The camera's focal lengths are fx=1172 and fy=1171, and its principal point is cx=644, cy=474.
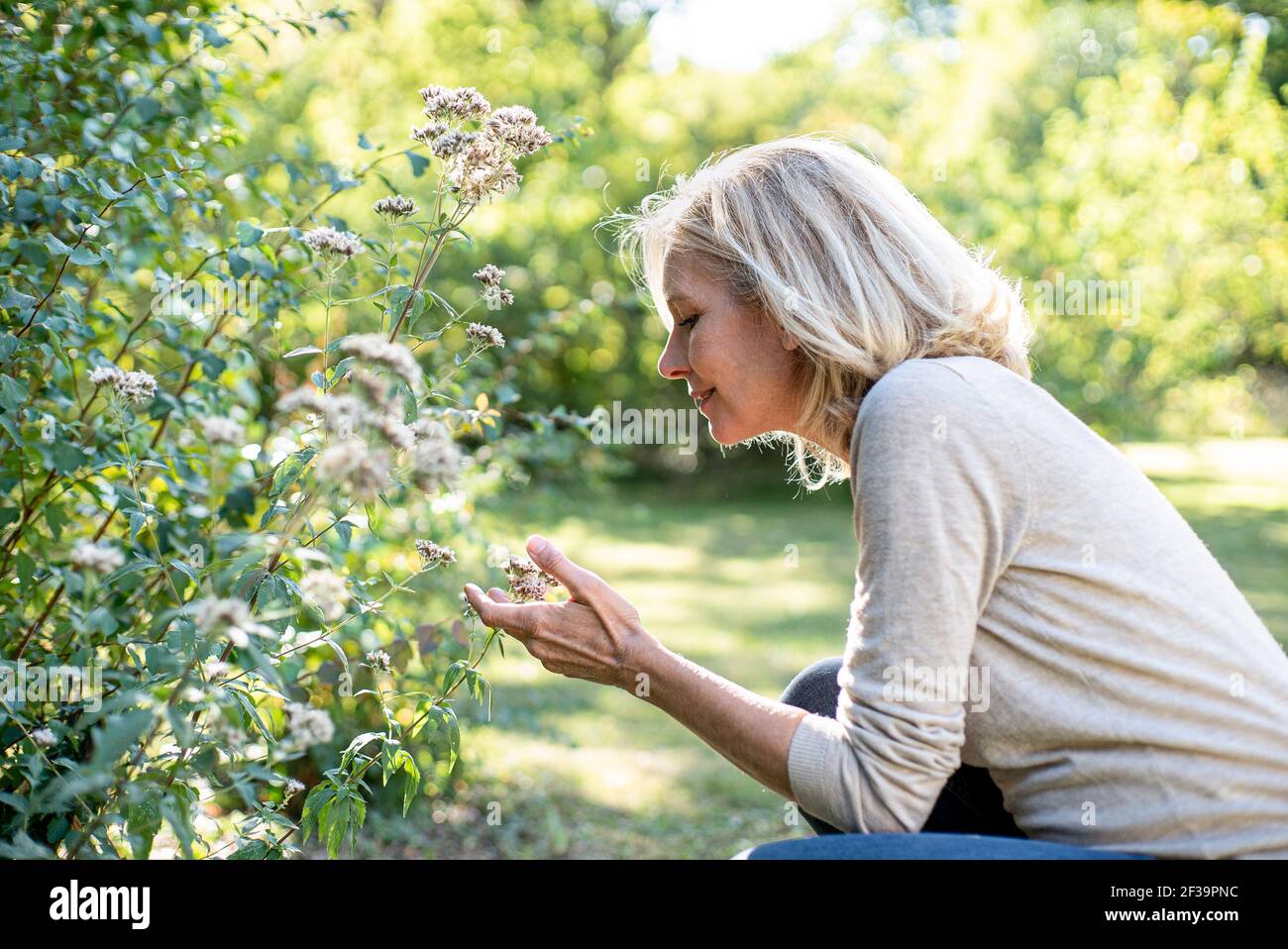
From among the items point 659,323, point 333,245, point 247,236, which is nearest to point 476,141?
point 333,245

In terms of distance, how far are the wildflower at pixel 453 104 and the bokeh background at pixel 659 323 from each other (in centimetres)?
52

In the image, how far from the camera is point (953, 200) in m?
7.52

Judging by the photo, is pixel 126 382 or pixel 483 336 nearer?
pixel 126 382

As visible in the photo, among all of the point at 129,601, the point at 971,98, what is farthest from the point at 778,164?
the point at 971,98

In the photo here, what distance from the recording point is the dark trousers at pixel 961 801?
6.40 ft

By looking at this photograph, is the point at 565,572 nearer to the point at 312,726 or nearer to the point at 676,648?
the point at 312,726

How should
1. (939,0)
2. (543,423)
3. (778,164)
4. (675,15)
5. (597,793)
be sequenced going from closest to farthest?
1. (778,164)
2. (543,423)
3. (597,793)
4. (675,15)
5. (939,0)

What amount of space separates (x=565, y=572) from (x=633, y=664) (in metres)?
0.16

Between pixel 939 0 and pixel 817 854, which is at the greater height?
pixel 939 0

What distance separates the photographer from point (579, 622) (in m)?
1.69
